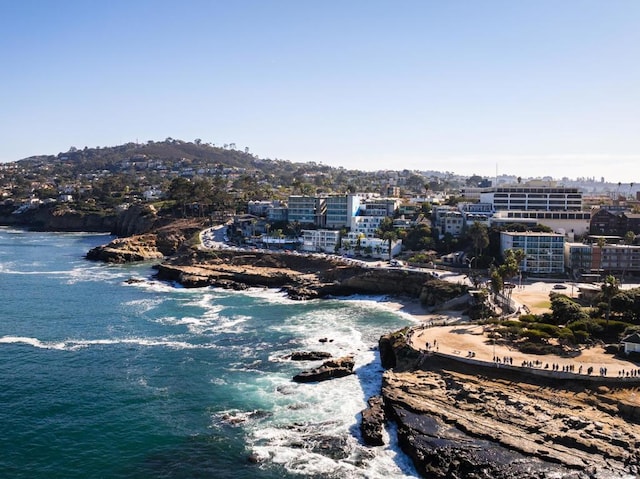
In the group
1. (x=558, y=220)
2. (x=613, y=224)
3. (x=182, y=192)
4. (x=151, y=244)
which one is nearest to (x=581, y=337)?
(x=558, y=220)

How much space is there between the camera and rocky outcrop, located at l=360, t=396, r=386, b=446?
3045 centimetres

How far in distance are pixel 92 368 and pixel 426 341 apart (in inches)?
959

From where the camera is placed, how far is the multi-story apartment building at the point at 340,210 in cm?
9806

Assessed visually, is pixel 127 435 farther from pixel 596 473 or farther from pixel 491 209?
pixel 491 209

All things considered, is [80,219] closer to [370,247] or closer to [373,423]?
[370,247]

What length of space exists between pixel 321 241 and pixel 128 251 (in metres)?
33.7

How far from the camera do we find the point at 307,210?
336ft

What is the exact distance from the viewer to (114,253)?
94.4 meters

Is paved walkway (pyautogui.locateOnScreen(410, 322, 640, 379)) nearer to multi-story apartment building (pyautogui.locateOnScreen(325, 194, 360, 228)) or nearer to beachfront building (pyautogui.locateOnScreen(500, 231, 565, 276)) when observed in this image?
beachfront building (pyautogui.locateOnScreen(500, 231, 565, 276))

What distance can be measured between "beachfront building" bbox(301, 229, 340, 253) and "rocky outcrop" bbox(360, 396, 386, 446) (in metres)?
54.3

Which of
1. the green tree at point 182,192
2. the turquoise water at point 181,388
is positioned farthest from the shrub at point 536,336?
the green tree at point 182,192

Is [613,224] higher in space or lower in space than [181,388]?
higher

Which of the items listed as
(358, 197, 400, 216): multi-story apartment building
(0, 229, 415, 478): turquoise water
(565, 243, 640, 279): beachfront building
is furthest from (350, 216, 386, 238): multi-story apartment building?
(565, 243, 640, 279): beachfront building

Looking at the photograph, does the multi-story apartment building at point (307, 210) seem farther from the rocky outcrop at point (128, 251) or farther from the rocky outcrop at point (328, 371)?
the rocky outcrop at point (328, 371)
